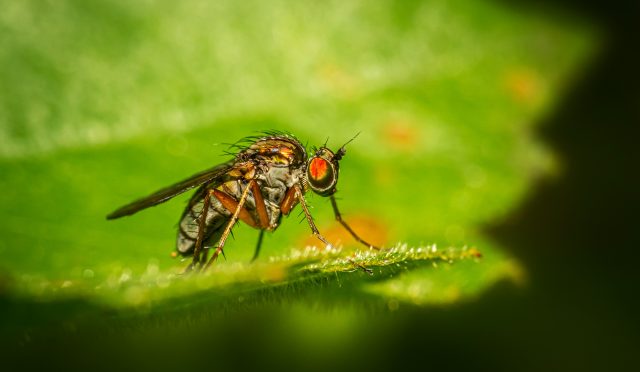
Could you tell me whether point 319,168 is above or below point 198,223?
above

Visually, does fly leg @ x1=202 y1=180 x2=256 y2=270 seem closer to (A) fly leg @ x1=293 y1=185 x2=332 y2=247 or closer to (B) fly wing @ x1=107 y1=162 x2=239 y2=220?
(B) fly wing @ x1=107 y1=162 x2=239 y2=220

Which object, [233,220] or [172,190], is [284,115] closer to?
[233,220]

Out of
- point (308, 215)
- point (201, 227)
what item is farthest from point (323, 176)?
point (201, 227)

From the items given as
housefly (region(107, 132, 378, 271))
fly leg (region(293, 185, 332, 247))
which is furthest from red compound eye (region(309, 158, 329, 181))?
fly leg (region(293, 185, 332, 247))

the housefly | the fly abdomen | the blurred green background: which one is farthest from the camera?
the housefly

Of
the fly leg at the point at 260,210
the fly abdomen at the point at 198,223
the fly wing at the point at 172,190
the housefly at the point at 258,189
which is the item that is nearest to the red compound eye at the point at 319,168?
the housefly at the point at 258,189

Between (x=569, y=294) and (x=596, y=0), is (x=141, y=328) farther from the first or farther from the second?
(x=596, y=0)

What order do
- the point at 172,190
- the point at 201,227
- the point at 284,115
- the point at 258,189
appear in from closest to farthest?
the point at 172,190, the point at 201,227, the point at 284,115, the point at 258,189

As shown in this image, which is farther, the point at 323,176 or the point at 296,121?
the point at 296,121

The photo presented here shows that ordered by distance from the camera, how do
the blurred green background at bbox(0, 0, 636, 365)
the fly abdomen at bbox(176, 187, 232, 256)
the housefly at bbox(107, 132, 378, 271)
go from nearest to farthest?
the blurred green background at bbox(0, 0, 636, 365) → the fly abdomen at bbox(176, 187, 232, 256) → the housefly at bbox(107, 132, 378, 271)
